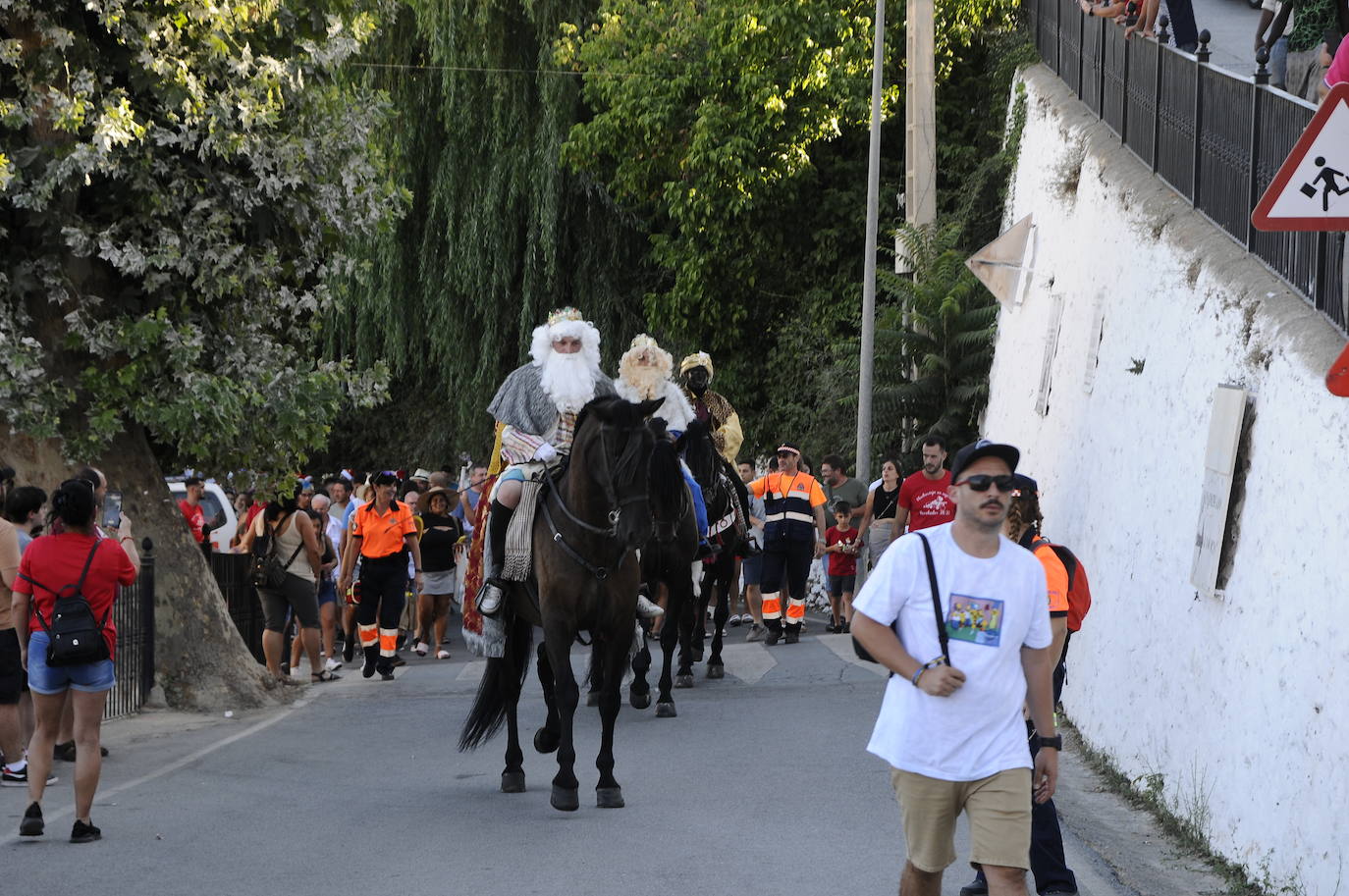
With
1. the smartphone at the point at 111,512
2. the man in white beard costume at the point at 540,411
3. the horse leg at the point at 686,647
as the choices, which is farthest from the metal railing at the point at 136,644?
the man in white beard costume at the point at 540,411

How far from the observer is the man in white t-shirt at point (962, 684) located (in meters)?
5.45

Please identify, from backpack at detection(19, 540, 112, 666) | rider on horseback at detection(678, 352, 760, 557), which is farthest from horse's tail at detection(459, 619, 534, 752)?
rider on horseback at detection(678, 352, 760, 557)

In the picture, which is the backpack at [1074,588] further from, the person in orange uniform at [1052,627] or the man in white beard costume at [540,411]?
the man in white beard costume at [540,411]

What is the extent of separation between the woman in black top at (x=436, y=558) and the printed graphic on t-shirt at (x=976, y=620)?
44.8ft

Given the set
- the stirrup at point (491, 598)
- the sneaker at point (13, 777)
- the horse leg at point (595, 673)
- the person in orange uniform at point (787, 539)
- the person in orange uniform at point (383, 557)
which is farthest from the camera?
the person in orange uniform at point (787, 539)

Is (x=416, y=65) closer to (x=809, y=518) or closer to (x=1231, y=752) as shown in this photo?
(x=809, y=518)

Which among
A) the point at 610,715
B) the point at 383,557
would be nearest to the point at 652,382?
the point at 610,715

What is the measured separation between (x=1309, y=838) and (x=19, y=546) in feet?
23.1

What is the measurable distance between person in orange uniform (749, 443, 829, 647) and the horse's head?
9238 millimetres

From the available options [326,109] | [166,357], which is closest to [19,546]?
[166,357]

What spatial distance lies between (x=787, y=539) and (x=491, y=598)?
883 cm

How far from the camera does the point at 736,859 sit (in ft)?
27.2

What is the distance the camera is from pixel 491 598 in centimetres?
1034

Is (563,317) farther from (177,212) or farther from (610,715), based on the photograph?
(177,212)
